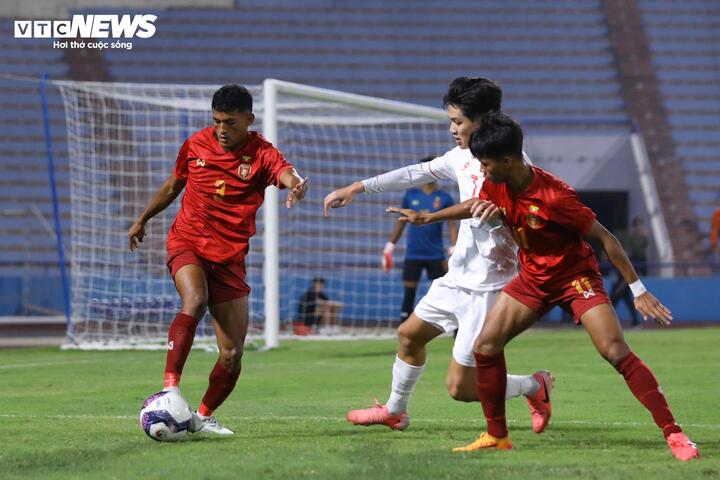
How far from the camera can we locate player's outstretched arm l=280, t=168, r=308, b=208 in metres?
6.48

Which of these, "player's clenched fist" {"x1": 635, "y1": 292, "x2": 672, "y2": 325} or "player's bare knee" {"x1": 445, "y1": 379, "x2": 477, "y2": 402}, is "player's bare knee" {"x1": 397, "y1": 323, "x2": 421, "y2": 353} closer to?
"player's bare knee" {"x1": 445, "y1": 379, "x2": 477, "y2": 402}

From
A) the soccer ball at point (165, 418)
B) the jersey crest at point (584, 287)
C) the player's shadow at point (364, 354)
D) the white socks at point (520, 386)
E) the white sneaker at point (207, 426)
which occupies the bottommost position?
the player's shadow at point (364, 354)

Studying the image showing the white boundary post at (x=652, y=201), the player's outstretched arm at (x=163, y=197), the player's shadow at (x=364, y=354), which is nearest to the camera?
the player's outstretched arm at (x=163, y=197)

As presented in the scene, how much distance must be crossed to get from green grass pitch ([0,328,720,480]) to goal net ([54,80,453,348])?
6.33 feet

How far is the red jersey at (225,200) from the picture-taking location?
6.79 meters

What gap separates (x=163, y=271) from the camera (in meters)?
15.5

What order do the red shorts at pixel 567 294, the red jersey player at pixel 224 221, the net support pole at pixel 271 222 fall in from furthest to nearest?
the net support pole at pixel 271 222, the red jersey player at pixel 224 221, the red shorts at pixel 567 294

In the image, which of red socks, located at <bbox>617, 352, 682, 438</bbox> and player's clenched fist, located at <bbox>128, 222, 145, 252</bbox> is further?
player's clenched fist, located at <bbox>128, 222, 145, 252</bbox>

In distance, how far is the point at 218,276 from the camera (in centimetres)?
677

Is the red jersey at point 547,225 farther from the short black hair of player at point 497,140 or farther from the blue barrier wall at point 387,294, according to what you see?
the blue barrier wall at point 387,294

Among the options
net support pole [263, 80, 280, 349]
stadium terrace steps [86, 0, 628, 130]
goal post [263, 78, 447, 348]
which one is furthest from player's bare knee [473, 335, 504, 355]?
stadium terrace steps [86, 0, 628, 130]

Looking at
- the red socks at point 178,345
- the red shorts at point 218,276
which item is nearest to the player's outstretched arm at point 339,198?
the red shorts at point 218,276

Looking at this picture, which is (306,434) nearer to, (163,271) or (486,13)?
(163,271)

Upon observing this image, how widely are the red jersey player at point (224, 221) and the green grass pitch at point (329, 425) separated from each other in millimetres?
477
